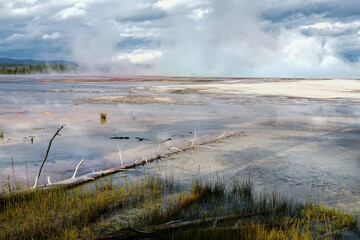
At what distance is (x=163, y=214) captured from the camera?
14.9 feet

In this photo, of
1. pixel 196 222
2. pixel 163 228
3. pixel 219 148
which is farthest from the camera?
pixel 219 148

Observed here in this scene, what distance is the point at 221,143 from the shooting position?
9430 millimetres

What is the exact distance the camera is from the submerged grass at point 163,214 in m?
3.92

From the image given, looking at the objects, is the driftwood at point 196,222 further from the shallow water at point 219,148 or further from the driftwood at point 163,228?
the shallow water at point 219,148

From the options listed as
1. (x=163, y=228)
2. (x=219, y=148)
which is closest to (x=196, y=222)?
(x=163, y=228)

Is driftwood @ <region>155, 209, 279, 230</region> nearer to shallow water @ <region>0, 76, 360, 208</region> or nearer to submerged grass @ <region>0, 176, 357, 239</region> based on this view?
submerged grass @ <region>0, 176, 357, 239</region>

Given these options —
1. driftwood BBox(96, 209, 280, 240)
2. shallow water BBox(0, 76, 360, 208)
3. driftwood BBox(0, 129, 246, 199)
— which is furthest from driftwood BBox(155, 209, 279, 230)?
driftwood BBox(0, 129, 246, 199)

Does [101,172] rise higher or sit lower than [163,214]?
higher

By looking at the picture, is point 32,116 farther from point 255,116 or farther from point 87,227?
point 87,227

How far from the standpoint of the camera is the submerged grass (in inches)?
154

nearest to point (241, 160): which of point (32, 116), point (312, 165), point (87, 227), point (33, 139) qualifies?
point (312, 165)

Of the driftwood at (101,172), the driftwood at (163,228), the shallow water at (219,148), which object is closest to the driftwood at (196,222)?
the driftwood at (163,228)

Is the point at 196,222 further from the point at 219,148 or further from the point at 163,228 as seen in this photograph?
the point at 219,148

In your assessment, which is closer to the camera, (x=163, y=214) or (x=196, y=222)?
(x=196, y=222)
